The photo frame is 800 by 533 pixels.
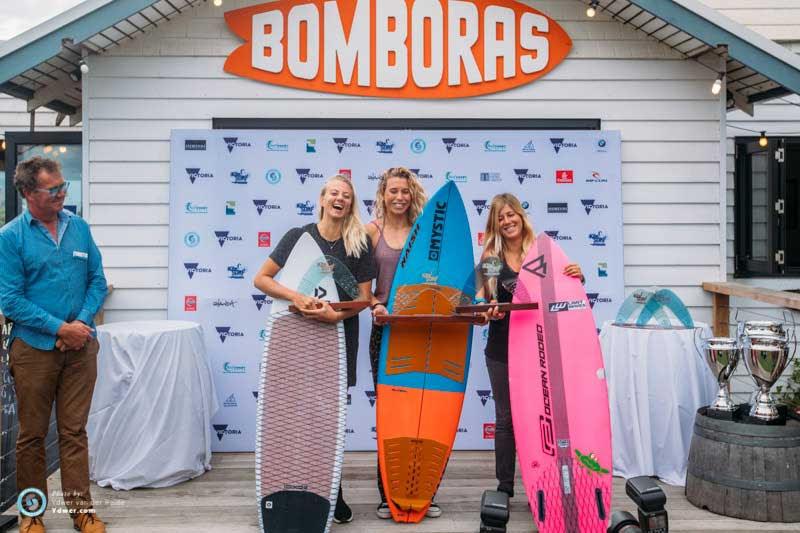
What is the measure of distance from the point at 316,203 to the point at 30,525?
89.3 inches

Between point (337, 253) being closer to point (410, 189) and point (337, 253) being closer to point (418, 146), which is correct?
point (410, 189)

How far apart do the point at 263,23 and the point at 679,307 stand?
301cm

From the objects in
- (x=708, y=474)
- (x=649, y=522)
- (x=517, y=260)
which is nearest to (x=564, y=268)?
(x=517, y=260)

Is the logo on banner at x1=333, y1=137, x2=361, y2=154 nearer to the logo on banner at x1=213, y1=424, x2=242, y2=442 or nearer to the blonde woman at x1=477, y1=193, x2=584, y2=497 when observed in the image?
the blonde woman at x1=477, y1=193, x2=584, y2=497

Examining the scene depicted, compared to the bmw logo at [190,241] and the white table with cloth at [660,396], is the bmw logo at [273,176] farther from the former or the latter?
the white table with cloth at [660,396]

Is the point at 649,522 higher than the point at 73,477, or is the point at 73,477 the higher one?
the point at 649,522

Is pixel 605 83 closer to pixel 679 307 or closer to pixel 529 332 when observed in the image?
pixel 679 307


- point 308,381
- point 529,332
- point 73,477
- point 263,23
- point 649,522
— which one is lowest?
point 73,477

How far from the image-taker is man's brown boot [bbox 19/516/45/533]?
2746 mm

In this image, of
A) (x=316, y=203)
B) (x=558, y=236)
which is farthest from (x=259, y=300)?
(x=558, y=236)

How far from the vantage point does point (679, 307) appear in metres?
3.51

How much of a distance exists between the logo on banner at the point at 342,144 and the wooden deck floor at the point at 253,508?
1.95 metres

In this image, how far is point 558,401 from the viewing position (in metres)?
2.85

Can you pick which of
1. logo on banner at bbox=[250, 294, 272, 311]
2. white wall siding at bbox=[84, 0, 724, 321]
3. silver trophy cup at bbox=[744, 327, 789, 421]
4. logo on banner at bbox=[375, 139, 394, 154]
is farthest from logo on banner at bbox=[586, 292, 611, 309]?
logo on banner at bbox=[250, 294, 272, 311]
